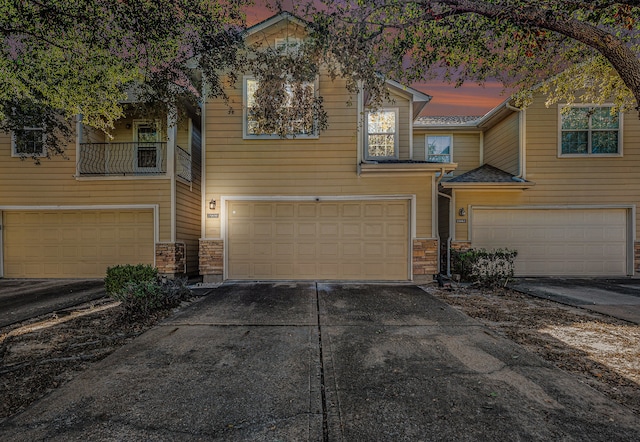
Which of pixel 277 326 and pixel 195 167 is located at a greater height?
pixel 195 167

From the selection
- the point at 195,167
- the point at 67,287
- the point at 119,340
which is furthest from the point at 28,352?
the point at 195,167

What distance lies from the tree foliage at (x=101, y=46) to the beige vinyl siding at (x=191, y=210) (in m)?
3.18

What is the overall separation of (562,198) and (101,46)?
1191 cm

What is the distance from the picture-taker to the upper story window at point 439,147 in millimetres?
11406

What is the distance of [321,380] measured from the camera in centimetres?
271

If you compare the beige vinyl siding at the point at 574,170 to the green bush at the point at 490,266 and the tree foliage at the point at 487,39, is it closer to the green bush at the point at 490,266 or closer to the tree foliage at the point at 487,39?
the tree foliage at the point at 487,39

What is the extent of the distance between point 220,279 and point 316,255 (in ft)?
8.66

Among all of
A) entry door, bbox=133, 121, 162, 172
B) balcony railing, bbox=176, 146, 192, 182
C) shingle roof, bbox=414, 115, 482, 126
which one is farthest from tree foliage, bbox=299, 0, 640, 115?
entry door, bbox=133, 121, 162, 172

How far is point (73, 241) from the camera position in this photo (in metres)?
8.53

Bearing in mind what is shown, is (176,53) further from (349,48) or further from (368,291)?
(368,291)

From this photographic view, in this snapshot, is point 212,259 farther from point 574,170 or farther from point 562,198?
point 574,170

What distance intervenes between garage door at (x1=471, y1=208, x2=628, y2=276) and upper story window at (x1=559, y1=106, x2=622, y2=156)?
1846 millimetres

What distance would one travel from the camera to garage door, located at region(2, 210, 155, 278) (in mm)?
8453

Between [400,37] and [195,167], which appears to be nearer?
[400,37]
